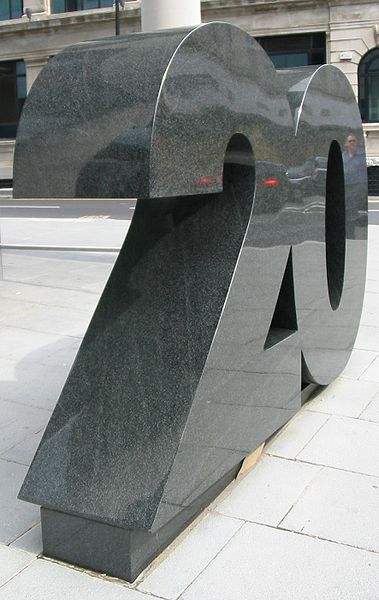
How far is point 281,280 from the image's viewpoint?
4086 millimetres

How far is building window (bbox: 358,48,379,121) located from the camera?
2823 cm

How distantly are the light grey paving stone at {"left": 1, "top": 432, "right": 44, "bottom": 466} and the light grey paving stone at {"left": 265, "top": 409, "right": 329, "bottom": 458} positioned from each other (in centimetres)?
138

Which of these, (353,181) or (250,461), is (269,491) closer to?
(250,461)

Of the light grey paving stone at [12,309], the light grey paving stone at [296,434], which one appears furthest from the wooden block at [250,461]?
the light grey paving stone at [12,309]

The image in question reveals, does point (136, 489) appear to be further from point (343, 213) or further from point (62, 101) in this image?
point (343, 213)

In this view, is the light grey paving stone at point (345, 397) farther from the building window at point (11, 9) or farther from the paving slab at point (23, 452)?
the building window at point (11, 9)

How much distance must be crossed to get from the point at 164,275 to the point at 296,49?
2839 centimetres

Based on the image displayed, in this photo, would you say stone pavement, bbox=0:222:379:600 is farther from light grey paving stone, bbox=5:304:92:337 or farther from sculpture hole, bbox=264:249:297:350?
light grey paving stone, bbox=5:304:92:337

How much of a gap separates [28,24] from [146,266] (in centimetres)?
3316

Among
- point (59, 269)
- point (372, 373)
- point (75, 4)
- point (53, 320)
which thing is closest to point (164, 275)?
point (372, 373)

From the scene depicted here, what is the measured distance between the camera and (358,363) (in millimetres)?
6246

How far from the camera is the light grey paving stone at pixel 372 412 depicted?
4.94 meters

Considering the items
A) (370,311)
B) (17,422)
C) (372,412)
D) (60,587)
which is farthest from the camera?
(370,311)

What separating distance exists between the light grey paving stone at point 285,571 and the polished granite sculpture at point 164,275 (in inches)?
11.7
